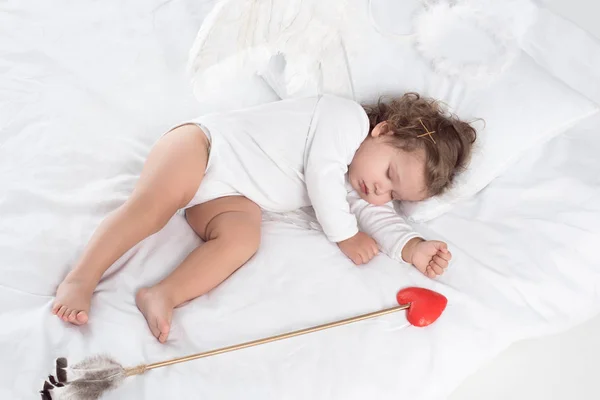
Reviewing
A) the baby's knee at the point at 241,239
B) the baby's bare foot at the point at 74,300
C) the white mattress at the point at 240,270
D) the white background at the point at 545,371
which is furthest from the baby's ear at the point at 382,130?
the baby's bare foot at the point at 74,300

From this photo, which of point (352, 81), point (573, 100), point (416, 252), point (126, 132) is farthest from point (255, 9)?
point (573, 100)

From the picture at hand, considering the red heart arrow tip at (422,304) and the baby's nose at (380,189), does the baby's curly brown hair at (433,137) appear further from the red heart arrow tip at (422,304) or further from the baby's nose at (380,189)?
the red heart arrow tip at (422,304)

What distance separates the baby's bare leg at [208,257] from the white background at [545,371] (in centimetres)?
51

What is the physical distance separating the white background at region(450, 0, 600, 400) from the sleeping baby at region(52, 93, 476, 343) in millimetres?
233

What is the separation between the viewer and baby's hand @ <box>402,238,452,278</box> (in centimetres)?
151

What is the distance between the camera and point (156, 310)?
4.33 ft

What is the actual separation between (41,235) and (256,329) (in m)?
0.48

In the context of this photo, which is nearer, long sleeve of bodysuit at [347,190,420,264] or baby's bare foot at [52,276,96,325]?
baby's bare foot at [52,276,96,325]

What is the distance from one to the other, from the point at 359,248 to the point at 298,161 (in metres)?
0.25

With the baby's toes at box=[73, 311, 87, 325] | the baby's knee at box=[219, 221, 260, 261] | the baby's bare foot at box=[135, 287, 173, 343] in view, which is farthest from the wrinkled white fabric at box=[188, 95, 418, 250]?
the baby's toes at box=[73, 311, 87, 325]

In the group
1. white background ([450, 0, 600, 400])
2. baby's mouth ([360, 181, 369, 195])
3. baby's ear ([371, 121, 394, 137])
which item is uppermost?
baby's ear ([371, 121, 394, 137])

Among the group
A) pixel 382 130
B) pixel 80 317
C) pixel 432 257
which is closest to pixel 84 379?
pixel 80 317

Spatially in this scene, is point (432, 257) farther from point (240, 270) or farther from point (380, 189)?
point (240, 270)

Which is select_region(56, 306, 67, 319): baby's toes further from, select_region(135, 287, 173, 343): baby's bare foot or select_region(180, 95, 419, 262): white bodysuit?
select_region(180, 95, 419, 262): white bodysuit
